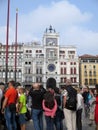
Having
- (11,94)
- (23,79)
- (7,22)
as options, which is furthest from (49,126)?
(23,79)

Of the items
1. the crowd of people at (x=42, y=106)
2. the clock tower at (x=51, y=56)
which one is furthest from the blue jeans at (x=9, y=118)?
the clock tower at (x=51, y=56)

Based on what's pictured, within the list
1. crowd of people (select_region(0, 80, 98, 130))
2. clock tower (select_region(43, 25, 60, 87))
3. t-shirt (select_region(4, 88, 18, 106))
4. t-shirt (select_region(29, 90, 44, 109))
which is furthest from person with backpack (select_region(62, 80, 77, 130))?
clock tower (select_region(43, 25, 60, 87))

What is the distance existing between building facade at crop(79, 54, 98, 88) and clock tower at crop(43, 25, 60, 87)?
7416 mm

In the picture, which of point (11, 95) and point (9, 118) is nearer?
point (11, 95)

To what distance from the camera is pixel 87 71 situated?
331 feet

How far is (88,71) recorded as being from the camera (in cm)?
10062

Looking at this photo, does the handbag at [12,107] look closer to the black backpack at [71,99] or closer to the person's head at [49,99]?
the person's head at [49,99]

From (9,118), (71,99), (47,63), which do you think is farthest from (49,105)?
(47,63)

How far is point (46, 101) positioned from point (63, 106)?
1.18 m

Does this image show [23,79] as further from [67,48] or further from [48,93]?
[48,93]

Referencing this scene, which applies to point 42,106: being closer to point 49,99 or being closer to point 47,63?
point 49,99

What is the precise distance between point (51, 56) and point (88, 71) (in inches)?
422

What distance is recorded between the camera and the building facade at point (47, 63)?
96938mm

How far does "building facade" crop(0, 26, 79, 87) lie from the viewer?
96.9 meters
